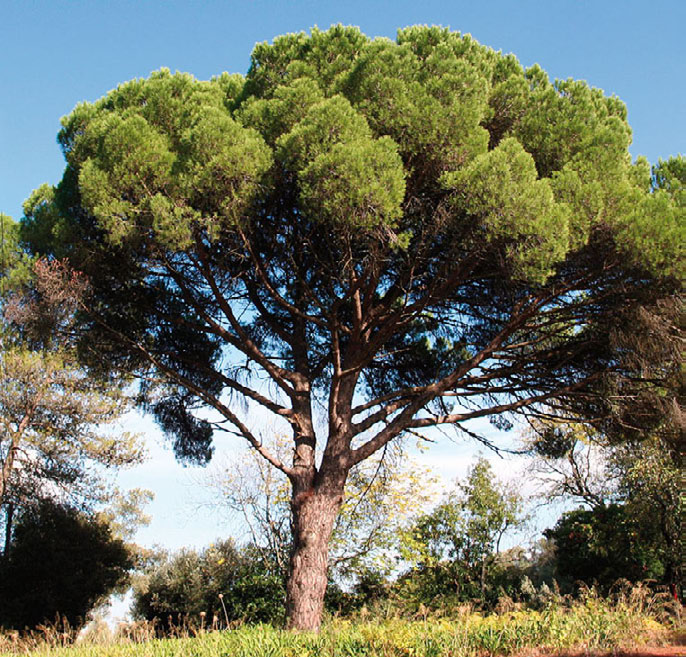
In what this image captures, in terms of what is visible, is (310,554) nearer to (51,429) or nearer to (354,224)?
(354,224)

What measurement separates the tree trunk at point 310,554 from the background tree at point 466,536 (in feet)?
22.2

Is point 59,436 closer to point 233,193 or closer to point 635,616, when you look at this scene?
point 233,193

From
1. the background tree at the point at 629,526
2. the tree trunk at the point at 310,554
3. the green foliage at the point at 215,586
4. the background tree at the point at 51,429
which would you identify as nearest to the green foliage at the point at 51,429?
the background tree at the point at 51,429

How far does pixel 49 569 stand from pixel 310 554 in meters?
9.38

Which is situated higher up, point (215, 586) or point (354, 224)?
point (354, 224)

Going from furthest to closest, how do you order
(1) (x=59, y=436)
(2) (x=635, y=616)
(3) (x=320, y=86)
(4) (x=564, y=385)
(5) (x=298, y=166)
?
(1) (x=59, y=436), (4) (x=564, y=385), (3) (x=320, y=86), (5) (x=298, y=166), (2) (x=635, y=616)

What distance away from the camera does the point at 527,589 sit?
1301 cm

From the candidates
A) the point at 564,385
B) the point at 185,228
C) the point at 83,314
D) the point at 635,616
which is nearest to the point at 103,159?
the point at 185,228

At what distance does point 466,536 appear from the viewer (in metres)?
13.8

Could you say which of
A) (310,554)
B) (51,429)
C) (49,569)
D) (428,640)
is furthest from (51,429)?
(428,640)

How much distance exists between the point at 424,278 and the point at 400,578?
803 cm

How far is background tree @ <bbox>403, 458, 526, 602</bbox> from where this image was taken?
13258mm

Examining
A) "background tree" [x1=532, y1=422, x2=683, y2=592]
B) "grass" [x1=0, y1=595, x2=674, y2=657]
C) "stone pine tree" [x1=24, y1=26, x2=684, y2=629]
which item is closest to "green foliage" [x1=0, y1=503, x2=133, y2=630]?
"stone pine tree" [x1=24, y1=26, x2=684, y2=629]

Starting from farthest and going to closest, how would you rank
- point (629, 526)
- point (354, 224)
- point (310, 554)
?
1. point (629, 526)
2. point (310, 554)
3. point (354, 224)
